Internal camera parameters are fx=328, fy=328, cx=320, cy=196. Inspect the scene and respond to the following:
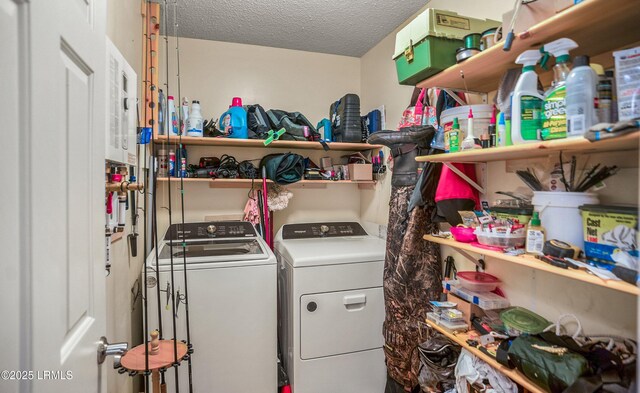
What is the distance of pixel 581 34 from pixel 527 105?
26 centimetres

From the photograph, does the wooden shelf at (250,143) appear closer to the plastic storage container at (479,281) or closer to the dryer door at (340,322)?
the dryer door at (340,322)

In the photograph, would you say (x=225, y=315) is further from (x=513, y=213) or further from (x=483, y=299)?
(x=513, y=213)

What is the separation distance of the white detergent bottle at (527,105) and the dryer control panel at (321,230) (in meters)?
1.82

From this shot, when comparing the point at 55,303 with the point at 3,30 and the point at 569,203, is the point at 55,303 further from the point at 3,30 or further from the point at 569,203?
the point at 569,203

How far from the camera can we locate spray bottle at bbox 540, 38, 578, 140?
3.20 feet

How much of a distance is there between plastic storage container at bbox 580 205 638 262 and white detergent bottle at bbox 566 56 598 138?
10.2 inches

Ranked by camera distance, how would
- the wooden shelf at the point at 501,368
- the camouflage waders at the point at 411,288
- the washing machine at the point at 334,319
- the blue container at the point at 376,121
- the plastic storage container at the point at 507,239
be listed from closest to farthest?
the wooden shelf at the point at 501,368, the plastic storage container at the point at 507,239, the camouflage waders at the point at 411,288, the washing machine at the point at 334,319, the blue container at the point at 376,121

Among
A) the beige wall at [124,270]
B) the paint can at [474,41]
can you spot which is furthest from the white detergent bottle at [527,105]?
the beige wall at [124,270]

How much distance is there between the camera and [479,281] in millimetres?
1587

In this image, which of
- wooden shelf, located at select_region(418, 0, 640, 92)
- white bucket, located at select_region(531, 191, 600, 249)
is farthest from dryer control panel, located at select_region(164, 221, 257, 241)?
white bucket, located at select_region(531, 191, 600, 249)

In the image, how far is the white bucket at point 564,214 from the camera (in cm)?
107

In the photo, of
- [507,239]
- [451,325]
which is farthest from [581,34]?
[451,325]

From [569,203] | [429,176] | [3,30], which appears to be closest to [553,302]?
[569,203]

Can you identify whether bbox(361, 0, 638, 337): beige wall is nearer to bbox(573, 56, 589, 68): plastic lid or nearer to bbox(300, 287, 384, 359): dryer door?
bbox(573, 56, 589, 68): plastic lid
